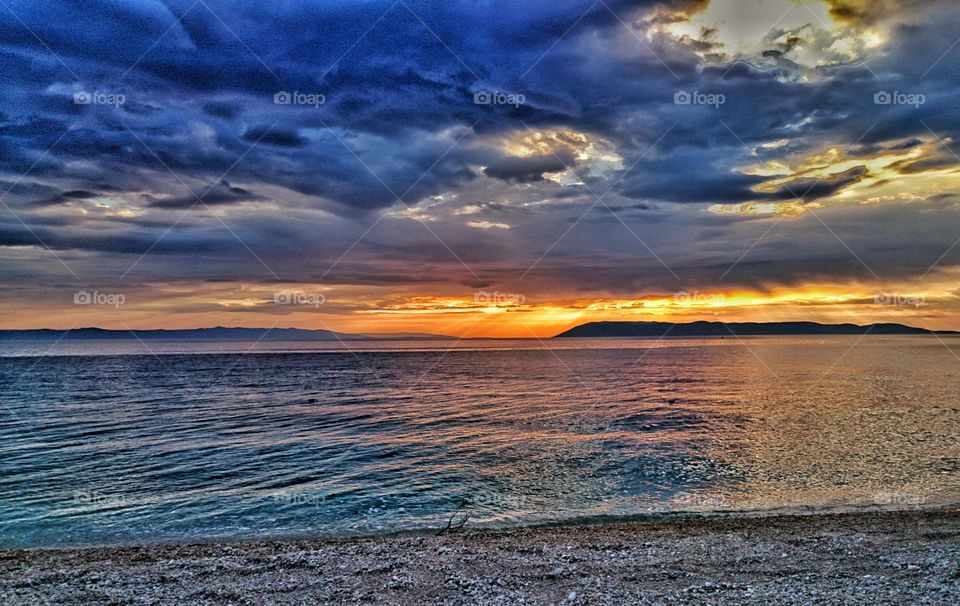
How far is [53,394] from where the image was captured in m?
51.0

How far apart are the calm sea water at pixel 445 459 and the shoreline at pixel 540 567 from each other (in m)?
2.21

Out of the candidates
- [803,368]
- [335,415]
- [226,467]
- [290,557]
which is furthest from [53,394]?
[803,368]

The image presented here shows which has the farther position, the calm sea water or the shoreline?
the calm sea water

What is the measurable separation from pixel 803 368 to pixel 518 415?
193 feet

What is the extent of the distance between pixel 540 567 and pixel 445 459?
12.8 meters

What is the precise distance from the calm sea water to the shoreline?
7.24 ft

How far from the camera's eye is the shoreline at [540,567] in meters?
9.48

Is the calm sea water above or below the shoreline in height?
below

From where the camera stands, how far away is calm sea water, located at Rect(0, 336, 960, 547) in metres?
16.2

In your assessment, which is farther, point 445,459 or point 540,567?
point 445,459

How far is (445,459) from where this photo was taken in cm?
2328

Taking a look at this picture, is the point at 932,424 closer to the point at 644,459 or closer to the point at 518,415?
the point at 644,459

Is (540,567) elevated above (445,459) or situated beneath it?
elevated above

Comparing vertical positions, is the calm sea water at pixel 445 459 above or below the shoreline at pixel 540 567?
below
